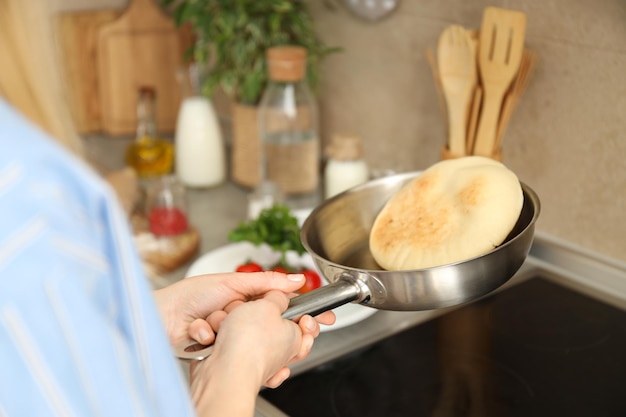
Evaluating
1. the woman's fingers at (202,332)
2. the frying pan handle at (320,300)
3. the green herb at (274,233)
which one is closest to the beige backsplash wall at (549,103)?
the green herb at (274,233)

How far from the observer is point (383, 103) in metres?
1.38

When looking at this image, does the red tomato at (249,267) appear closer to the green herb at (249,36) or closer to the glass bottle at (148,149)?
the green herb at (249,36)

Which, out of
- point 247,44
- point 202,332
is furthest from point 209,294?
point 247,44

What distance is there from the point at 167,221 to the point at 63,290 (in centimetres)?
88

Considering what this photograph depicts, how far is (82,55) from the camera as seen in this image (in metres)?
1.77

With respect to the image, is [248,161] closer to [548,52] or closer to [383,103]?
[383,103]

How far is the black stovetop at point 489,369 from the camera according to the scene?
2.81 feet

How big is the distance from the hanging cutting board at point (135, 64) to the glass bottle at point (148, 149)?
197mm

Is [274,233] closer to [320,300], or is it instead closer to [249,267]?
[249,267]

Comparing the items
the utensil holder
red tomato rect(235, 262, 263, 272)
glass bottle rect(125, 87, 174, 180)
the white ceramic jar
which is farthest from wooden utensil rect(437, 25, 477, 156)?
glass bottle rect(125, 87, 174, 180)

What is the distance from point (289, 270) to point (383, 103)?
376 millimetres

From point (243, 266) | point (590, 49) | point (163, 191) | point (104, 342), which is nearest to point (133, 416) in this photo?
point (104, 342)

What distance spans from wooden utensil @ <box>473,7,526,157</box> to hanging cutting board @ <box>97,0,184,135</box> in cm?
92

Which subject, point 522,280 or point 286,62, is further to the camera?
point 286,62
